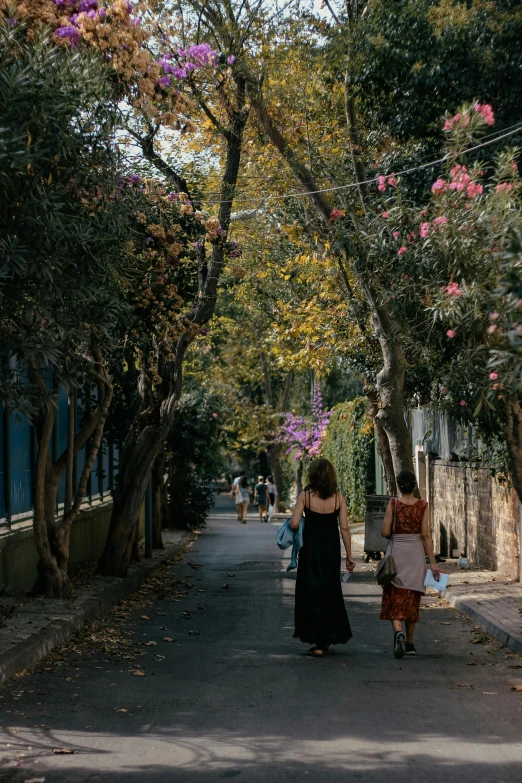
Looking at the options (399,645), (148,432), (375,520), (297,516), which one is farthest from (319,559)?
(375,520)

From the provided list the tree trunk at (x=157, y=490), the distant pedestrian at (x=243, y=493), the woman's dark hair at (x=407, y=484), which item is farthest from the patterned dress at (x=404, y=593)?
the distant pedestrian at (x=243, y=493)

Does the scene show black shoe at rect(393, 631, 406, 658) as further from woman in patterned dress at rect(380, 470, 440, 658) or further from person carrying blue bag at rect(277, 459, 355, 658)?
person carrying blue bag at rect(277, 459, 355, 658)

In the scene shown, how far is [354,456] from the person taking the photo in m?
32.7

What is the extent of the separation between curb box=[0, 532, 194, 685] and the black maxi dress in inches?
92.6

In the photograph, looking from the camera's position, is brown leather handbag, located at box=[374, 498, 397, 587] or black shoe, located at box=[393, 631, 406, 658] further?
brown leather handbag, located at box=[374, 498, 397, 587]

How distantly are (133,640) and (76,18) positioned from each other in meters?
6.13

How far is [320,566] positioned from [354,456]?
22.8 metres

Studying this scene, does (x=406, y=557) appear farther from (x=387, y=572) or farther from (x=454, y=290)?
(x=454, y=290)

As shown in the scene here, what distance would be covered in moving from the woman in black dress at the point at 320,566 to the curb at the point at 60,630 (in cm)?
236

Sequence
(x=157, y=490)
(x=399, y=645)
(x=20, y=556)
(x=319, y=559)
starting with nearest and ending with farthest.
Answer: (x=399, y=645)
(x=319, y=559)
(x=20, y=556)
(x=157, y=490)

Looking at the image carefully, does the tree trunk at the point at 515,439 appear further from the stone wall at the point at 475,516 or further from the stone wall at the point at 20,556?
the stone wall at the point at 20,556

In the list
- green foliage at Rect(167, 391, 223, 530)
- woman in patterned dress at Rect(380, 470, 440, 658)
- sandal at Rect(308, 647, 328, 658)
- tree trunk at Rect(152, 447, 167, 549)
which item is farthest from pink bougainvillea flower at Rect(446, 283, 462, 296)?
green foliage at Rect(167, 391, 223, 530)

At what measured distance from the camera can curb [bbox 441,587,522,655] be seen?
33.2 ft

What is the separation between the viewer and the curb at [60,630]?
8670 millimetres
